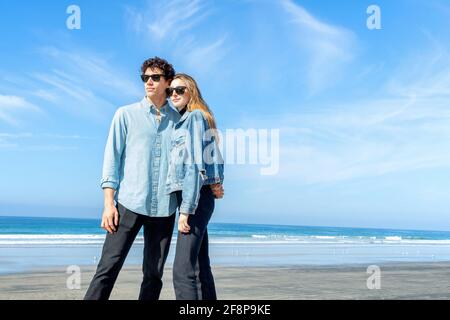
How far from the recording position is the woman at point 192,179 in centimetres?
340

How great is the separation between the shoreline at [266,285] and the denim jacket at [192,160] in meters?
2.72

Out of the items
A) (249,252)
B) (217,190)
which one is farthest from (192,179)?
(249,252)

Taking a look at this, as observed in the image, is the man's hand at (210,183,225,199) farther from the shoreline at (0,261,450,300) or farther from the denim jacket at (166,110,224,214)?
the shoreline at (0,261,450,300)

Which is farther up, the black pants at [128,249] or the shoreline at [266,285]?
the black pants at [128,249]

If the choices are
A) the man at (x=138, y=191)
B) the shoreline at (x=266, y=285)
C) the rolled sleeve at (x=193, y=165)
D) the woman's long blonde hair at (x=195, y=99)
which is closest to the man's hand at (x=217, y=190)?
the man at (x=138, y=191)

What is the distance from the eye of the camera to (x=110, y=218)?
136 inches

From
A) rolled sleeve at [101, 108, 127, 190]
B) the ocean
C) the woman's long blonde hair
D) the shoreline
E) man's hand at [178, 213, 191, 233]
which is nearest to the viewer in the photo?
man's hand at [178, 213, 191, 233]

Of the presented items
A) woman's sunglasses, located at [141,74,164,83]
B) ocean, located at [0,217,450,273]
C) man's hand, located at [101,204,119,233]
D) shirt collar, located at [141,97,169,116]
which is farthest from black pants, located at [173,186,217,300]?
ocean, located at [0,217,450,273]

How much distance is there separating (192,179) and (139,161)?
1.31 feet

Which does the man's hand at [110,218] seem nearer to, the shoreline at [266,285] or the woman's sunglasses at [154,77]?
the woman's sunglasses at [154,77]

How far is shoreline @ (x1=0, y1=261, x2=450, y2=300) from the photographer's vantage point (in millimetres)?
6375

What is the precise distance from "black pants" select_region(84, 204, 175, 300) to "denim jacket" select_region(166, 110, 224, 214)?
0.86 feet

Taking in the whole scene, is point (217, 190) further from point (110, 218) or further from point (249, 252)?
point (249, 252)
